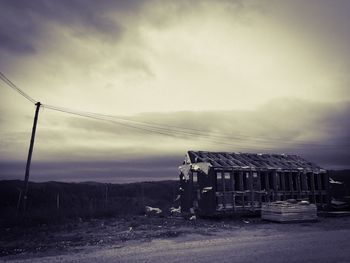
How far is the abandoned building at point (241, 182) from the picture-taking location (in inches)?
941

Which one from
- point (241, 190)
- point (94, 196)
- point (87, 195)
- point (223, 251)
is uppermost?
point (241, 190)

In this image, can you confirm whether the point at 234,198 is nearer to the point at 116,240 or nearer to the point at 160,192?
the point at 116,240

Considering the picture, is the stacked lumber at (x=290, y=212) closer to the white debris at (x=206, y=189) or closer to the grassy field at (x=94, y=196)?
the white debris at (x=206, y=189)

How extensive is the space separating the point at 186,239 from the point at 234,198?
1122 cm

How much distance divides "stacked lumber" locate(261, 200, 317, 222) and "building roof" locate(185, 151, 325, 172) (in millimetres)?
4866

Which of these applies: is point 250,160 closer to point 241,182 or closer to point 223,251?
point 241,182

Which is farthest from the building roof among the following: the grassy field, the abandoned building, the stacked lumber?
the stacked lumber

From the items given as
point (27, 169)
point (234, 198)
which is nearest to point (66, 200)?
point (27, 169)

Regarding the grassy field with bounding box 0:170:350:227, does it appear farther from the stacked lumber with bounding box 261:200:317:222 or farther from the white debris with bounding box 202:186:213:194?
the stacked lumber with bounding box 261:200:317:222

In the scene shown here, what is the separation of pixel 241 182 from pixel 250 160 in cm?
329

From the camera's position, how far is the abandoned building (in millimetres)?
23906

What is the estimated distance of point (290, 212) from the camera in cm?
2031

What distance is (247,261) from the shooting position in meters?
8.92

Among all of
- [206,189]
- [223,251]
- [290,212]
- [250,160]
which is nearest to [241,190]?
[206,189]
